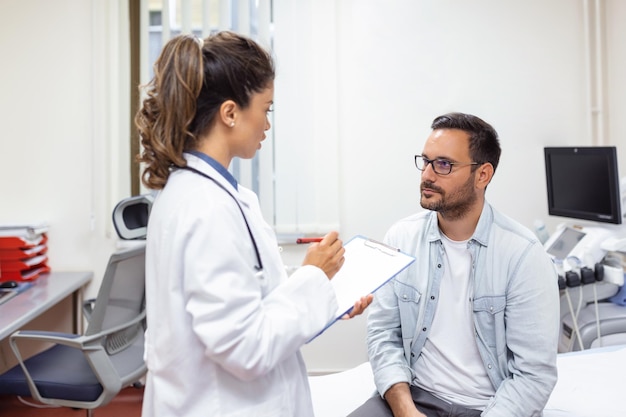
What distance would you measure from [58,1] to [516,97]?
2.46m

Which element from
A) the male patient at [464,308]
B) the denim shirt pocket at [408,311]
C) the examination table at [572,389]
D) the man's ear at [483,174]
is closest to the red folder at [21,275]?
the examination table at [572,389]

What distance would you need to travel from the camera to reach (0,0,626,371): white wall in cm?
284

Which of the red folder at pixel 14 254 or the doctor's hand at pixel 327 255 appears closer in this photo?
the doctor's hand at pixel 327 255

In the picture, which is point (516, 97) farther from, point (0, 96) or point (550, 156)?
point (0, 96)

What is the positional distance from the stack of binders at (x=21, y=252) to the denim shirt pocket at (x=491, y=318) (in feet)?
7.18

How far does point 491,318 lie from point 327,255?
603 millimetres

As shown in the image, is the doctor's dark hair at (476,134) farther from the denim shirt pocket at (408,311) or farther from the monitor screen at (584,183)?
the monitor screen at (584,183)

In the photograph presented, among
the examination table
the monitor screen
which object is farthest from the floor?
the monitor screen

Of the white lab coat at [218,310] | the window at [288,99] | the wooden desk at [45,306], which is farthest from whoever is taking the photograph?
the window at [288,99]

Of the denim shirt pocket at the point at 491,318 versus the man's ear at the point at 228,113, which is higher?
the man's ear at the point at 228,113

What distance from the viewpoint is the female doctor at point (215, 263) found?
35.0 inches

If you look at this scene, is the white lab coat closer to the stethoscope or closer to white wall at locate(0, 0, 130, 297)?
the stethoscope

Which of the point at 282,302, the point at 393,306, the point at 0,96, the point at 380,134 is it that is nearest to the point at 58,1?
the point at 0,96

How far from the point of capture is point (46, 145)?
286 centimetres
